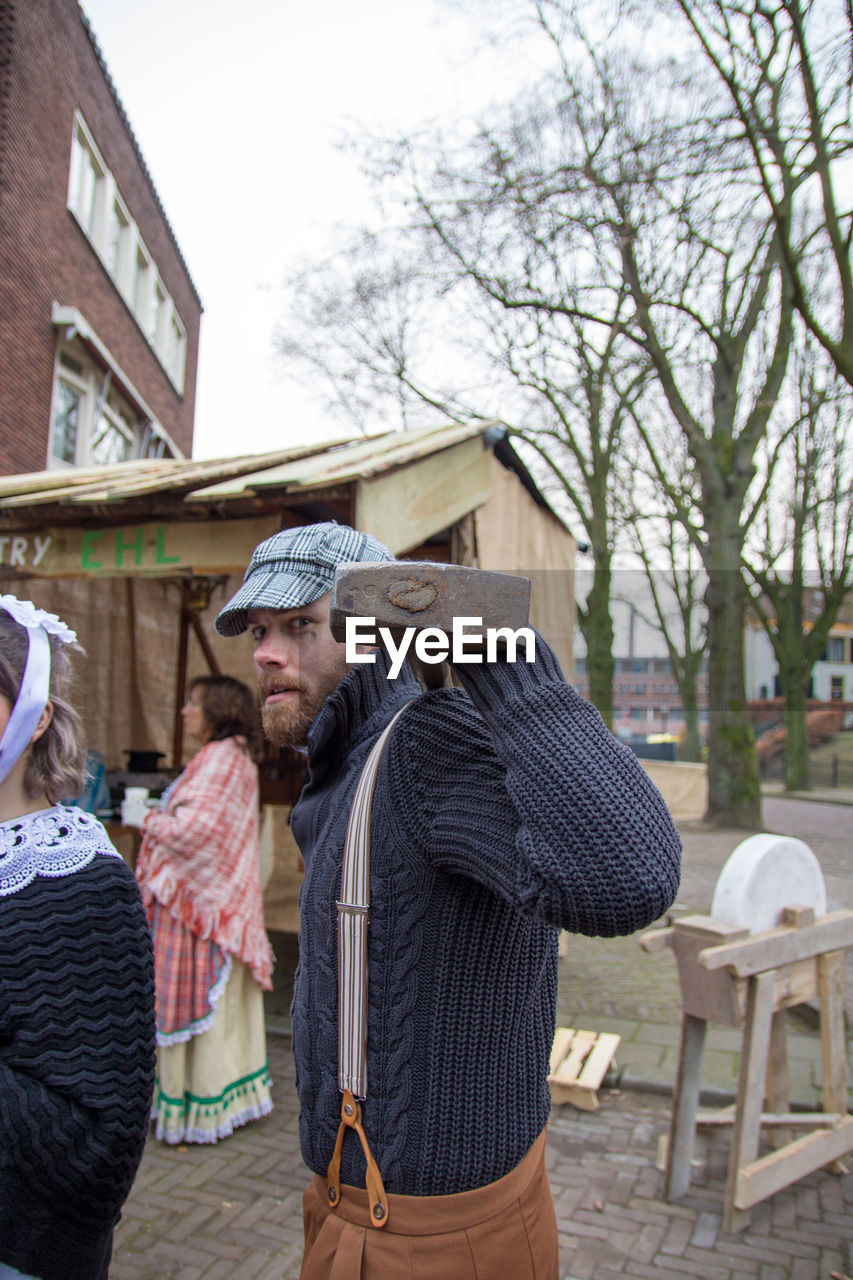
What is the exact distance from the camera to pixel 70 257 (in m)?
14.0

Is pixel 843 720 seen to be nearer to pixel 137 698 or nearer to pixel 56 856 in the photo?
pixel 137 698

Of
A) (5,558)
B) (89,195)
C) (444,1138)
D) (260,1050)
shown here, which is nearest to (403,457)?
(5,558)

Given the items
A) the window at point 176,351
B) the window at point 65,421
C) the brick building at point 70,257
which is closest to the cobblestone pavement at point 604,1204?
the brick building at point 70,257

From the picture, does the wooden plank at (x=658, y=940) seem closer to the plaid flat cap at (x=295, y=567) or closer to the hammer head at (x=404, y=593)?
the plaid flat cap at (x=295, y=567)

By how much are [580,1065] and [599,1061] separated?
0.11m

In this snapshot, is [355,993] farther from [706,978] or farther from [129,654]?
[129,654]

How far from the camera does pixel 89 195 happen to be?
50.9 ft

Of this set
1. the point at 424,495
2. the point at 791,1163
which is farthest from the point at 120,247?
the point at 791,1163

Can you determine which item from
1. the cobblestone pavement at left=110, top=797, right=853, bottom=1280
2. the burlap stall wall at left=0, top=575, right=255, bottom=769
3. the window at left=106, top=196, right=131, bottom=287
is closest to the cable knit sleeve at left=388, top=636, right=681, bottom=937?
the cobblestone pavement at left=110, top=797, right=853, bottom=1280

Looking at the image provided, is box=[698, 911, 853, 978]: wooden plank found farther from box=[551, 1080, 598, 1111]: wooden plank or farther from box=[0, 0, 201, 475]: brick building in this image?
box=[0, 0, 201, 475]: brick building

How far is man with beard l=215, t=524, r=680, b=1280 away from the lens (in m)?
0.99

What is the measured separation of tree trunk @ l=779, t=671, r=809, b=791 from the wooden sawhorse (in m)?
19.3

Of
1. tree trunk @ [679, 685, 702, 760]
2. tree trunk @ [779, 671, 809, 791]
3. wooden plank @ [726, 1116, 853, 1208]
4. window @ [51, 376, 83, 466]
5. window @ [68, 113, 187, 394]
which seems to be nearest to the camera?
wooden plank @ [726, 1116, 853, 1208]

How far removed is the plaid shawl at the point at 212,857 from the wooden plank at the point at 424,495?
133 centimetres
